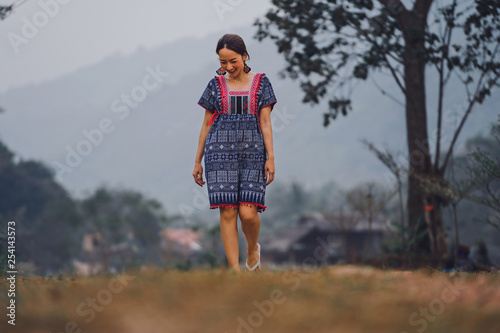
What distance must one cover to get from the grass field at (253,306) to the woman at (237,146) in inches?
65.9

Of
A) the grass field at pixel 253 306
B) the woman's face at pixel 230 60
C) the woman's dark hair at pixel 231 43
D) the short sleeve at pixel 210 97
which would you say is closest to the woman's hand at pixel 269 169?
the short sleeve at pixel 210 97

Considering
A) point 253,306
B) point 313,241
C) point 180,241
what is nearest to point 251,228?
point 253,306

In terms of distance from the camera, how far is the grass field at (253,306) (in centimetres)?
222

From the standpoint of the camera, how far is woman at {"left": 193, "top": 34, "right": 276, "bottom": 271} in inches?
188

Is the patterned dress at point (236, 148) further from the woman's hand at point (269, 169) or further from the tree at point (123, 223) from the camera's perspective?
the tree at point (123, 223)

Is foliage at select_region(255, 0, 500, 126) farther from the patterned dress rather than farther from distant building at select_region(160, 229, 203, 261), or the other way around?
distant building at select_region(160, 229, 203, 261)

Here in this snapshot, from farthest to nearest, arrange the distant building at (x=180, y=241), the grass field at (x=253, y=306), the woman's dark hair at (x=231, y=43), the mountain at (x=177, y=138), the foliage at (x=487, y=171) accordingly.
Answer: the mountain at (x=177, y=138) → the distant building at (x=180, y=241) → the foliage at (x=487, y=171) → the woman's dark hair at (x=231, y=43) → the grass field at (x=253, y=306)

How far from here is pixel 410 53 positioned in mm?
9734

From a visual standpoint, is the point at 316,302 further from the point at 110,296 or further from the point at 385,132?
the point at 385,132

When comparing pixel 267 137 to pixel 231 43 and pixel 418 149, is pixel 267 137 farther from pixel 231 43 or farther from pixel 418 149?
pixel 418 149

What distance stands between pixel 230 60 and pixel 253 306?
8.82 feet

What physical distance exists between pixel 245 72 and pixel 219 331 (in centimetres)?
306

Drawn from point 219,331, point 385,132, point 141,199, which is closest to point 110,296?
point 219,331

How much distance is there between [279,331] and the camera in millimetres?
2156
